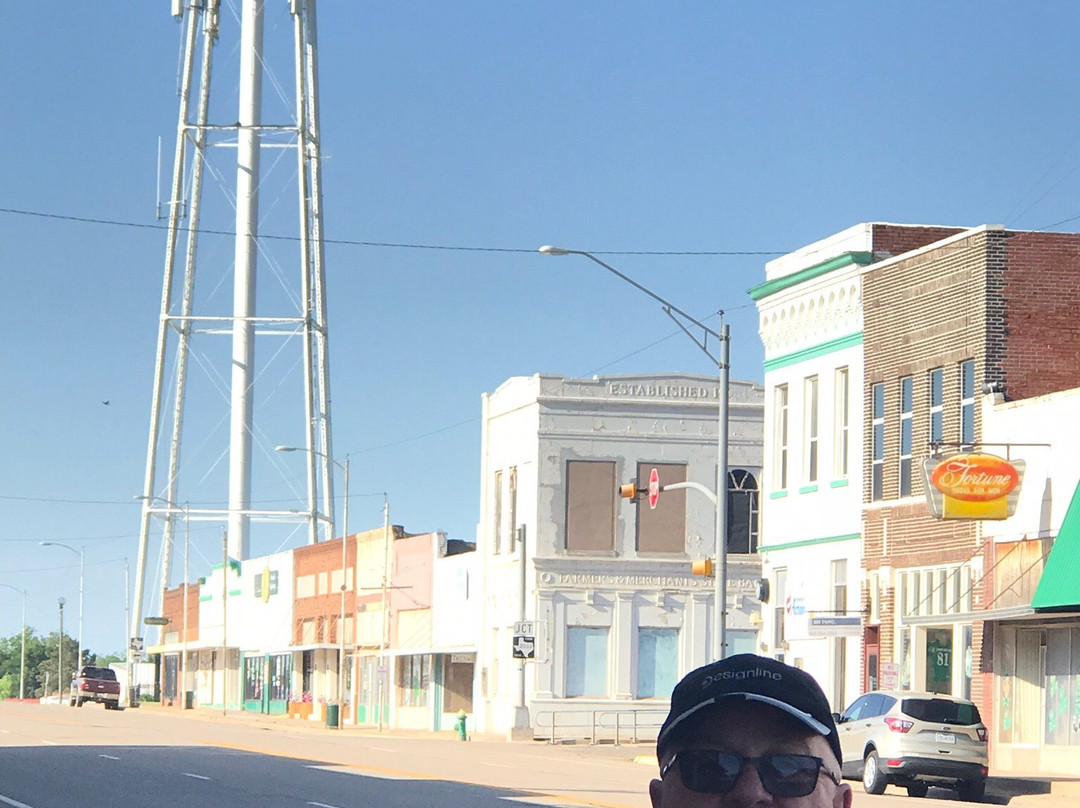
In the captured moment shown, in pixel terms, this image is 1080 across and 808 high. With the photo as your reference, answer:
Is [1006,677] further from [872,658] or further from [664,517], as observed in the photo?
[664,517]

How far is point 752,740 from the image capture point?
2.82 metres

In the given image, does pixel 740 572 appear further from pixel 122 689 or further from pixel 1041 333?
pixel 122 689

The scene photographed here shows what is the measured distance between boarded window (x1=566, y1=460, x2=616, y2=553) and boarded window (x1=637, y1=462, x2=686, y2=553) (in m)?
0.82

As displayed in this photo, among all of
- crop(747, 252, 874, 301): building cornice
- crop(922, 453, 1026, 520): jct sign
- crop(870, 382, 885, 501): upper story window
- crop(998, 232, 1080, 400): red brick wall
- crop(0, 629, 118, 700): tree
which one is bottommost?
crop(0, 629, 118, 700): tree

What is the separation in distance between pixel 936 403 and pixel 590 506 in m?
20.1

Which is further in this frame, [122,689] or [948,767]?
[122,689]

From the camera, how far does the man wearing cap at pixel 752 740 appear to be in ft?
9.17

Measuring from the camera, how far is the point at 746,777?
9.21 feet

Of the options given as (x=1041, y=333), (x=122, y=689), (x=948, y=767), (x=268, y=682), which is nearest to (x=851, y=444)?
(x=1041, y=333)

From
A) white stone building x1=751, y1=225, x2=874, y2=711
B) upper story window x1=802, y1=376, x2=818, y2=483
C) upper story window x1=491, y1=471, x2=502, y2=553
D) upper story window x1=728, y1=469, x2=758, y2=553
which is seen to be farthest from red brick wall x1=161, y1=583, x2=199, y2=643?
upper story window x1=802, y1=376, x2=818, y2=483

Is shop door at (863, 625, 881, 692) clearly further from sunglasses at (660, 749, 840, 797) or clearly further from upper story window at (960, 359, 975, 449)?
sunglasses at (660, 749, 840, 797)

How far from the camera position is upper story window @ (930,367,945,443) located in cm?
3716

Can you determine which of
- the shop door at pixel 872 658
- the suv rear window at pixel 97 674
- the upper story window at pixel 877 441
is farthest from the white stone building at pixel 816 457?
the suv rear window at pixel 97 674

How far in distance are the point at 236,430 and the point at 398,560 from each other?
1336 centimetres
